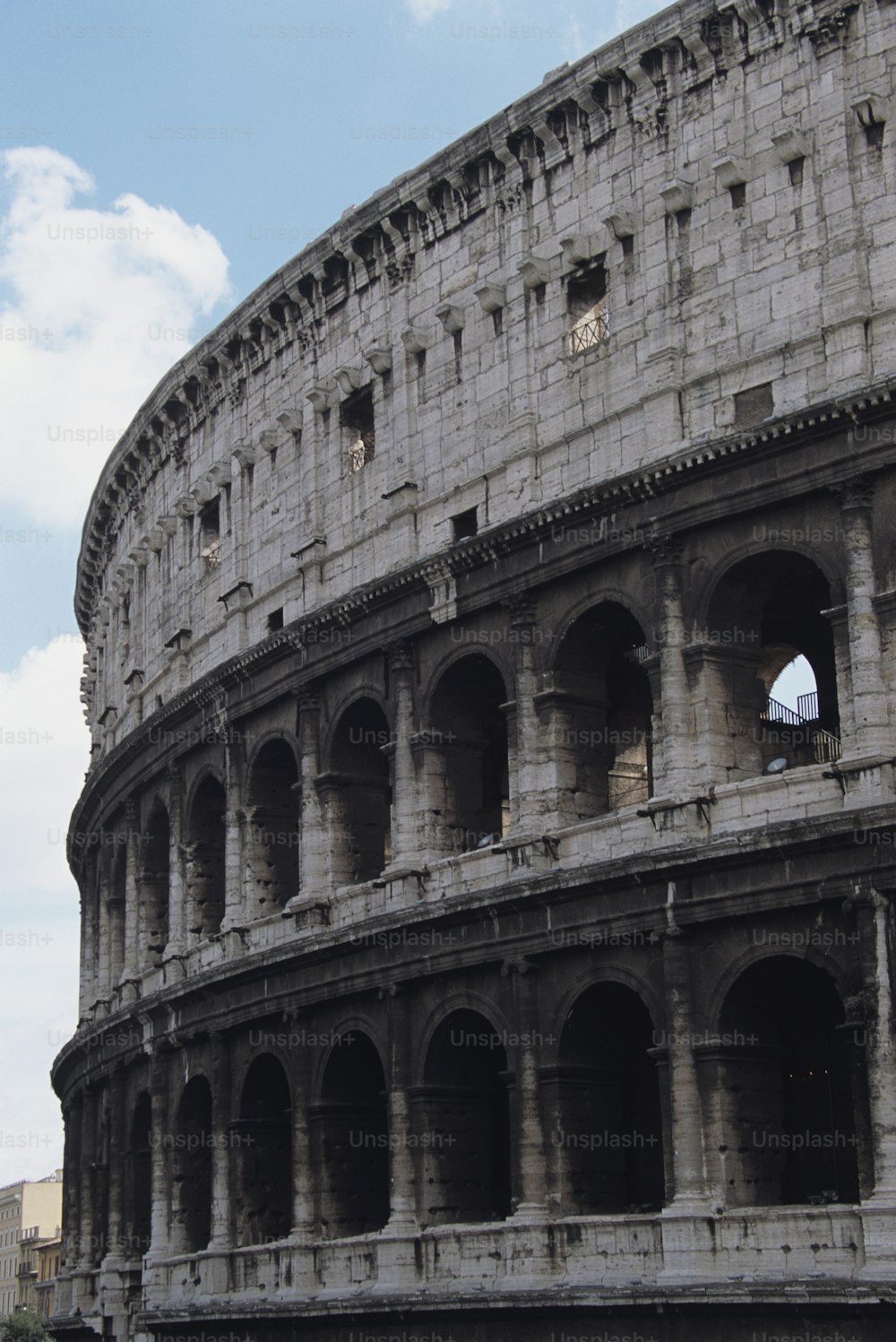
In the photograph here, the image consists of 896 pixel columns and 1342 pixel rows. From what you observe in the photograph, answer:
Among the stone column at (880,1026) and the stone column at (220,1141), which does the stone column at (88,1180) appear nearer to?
the stone column at (220,1141)

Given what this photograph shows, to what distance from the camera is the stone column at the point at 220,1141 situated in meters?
32.7

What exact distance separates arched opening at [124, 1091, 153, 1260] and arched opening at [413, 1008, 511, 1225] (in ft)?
36.6

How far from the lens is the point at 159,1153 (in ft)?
116

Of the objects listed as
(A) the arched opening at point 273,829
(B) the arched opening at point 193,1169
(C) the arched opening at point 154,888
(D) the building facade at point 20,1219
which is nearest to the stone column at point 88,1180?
(C) the arched opening at point 154,888

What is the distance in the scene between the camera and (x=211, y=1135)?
1332 inches

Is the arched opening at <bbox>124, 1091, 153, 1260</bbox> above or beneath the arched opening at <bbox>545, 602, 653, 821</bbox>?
beneath

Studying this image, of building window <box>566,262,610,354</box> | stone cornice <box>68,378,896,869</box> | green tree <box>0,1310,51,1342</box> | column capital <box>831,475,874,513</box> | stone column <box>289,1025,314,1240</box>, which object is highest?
building window <box>566,262,610,354</box>

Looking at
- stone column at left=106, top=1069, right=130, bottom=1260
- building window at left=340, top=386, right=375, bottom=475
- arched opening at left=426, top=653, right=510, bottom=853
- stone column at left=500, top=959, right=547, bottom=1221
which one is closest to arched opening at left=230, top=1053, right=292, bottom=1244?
arched opening at left=426, top=653, right=510, bottom=853

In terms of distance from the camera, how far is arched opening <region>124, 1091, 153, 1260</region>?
125 ft

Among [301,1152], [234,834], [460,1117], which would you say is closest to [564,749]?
[460,1117]

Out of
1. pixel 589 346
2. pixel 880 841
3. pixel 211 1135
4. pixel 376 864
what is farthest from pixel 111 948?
pixel 880 841

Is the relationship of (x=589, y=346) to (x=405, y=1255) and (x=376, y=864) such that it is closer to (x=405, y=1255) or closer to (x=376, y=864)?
(x=376, y=864)

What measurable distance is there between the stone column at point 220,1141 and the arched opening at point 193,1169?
1272mm

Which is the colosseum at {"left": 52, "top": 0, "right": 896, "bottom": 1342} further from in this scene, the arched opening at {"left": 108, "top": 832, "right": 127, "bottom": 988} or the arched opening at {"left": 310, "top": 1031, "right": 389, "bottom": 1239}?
the arched opening at {"left": 108, "top": 832, "right": 127, "bottom": 988}
